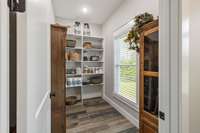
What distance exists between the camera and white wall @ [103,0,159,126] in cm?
255

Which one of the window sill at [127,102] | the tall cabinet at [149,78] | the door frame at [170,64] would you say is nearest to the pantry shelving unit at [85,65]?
the window sill at [127,102]

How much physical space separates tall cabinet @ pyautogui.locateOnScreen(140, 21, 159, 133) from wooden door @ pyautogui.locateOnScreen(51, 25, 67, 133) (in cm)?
119

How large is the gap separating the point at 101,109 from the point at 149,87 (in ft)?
7.58

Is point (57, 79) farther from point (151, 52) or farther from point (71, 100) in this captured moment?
point (71, 100)

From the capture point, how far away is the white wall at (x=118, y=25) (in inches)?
100

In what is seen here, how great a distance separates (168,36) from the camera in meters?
1.10

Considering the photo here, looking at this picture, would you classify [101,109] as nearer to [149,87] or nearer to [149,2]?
[149,87]

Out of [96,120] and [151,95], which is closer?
[151,95]

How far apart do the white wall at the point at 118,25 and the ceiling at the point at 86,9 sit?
207 millimetres

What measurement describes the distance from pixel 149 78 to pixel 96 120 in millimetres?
1856

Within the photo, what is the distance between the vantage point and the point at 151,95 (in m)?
1.81
